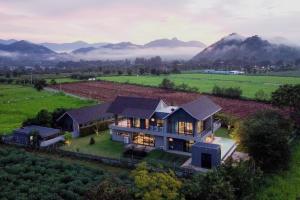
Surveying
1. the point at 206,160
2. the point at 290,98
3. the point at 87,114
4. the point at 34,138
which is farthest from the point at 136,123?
the point at 290,98

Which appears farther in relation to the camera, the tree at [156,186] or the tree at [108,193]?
the tree at [156,186]

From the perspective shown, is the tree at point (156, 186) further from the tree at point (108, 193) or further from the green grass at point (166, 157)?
the green grass at point (166, 157)

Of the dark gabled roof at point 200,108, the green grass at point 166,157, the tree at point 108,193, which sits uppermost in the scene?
the dark gabled roof at point 200,108

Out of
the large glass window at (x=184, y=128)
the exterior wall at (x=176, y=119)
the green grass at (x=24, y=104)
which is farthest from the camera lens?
the green grass at (x=24, y=104)

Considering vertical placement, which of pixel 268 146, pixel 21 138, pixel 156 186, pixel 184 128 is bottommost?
pixel 21 138

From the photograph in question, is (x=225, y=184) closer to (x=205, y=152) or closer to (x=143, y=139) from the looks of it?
(x=205, y=152)

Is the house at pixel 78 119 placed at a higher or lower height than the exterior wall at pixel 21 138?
higher

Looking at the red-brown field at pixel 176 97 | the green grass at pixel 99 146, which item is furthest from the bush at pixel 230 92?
the green grass at pixel 99 146
